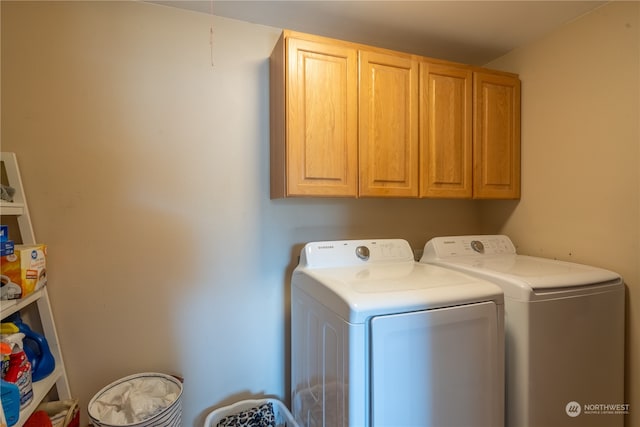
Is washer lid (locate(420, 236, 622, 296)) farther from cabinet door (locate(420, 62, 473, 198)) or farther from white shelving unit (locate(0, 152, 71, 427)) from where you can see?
white shelving unit (locate(0, 152, 71, 427))

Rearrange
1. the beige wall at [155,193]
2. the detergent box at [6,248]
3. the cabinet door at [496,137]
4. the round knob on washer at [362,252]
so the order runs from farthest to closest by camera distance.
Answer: the cabinet door at [496,137] → the round knob on washer at [362,252] → the beige wall at [155,193] → the detergent box at [6,248]

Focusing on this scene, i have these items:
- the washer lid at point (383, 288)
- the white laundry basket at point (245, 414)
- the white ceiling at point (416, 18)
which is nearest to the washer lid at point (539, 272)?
the washer lid at point (383, 288)

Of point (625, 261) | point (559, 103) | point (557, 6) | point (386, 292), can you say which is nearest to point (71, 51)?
point (386, 292)

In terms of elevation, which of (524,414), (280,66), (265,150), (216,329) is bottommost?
(524,414)

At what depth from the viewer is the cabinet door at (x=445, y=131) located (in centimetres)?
158

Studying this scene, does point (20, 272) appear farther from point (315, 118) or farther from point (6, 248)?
point (315, 118)

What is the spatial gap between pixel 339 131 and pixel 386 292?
77cm

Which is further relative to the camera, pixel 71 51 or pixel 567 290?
pixel 71 51

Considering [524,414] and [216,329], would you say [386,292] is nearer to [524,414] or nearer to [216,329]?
[524,414]

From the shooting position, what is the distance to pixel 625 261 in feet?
4.51

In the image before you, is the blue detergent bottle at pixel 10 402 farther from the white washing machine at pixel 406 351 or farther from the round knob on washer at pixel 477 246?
the round knob on washer at pixel 477 246

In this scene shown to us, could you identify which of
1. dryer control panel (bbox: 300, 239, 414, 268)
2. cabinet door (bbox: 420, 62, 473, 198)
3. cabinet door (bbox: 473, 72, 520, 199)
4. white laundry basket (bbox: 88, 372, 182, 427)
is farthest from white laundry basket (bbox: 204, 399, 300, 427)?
cabinet door (bbox: 473, 72, 520, 199)

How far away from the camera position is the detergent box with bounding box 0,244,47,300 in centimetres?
107

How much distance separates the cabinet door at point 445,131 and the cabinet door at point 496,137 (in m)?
0.06
